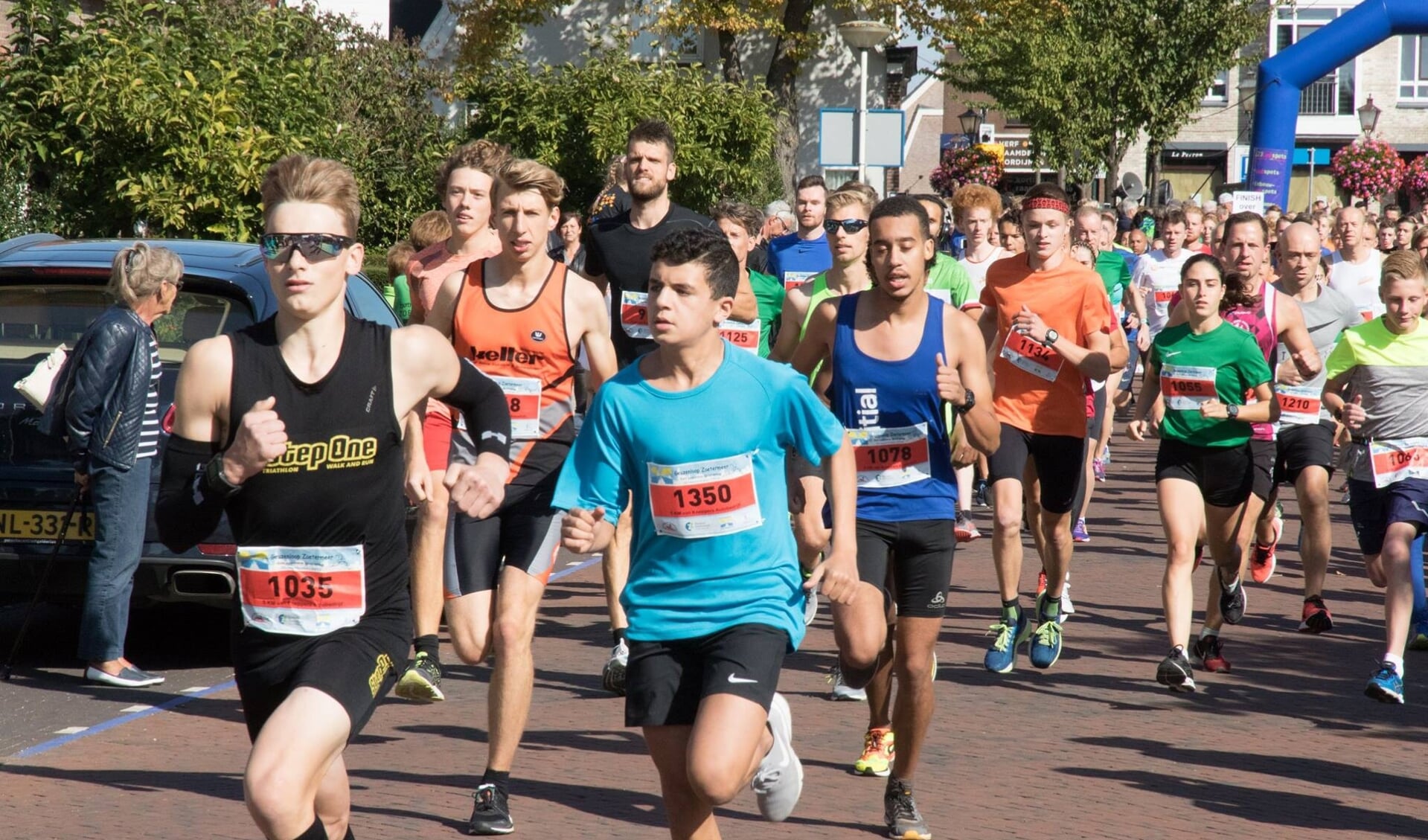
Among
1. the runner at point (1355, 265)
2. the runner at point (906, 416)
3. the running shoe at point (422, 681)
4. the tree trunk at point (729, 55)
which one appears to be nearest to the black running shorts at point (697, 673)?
the runner at point (906, 416)

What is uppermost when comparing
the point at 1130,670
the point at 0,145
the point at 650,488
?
the point at 0,145

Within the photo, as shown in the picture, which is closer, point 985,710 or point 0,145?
point 985,710

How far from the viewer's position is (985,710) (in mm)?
7527

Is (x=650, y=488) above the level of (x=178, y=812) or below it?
above

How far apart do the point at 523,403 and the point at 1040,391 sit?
115 inches

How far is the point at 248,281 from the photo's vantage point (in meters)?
7.82

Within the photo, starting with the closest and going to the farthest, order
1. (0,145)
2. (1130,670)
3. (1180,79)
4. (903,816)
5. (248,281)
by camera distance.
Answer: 1. (903,816)
2. (248,281)
3. (1130,670)
4. (0,145)
5. (1180,79)

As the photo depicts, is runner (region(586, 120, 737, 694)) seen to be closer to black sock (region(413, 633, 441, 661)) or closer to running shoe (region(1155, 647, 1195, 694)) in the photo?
black sock (region(413, 633, 441, 661))

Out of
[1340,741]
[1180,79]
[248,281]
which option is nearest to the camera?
[1340,741]

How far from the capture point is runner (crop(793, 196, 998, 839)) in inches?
230

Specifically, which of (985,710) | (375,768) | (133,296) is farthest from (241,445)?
(985,710)

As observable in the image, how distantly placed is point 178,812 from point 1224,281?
5.42 m

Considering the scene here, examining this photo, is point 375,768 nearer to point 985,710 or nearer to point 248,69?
point 985,710

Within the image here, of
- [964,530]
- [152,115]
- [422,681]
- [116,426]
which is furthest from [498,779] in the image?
[152,115]
